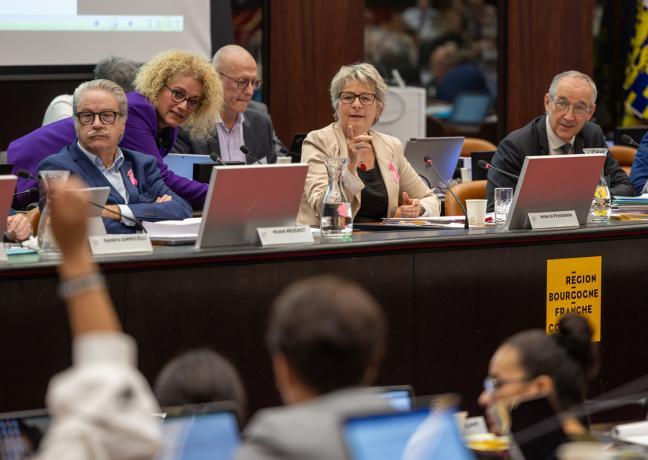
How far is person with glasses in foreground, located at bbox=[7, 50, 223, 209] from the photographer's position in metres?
4.55

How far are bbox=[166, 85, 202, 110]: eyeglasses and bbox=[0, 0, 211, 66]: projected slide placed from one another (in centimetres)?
194

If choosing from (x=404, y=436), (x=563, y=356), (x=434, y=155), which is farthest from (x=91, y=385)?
(x=434, y=155)

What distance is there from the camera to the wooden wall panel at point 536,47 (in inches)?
331

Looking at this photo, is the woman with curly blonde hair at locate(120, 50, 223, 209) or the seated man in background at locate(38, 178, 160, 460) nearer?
the seated man in background at locate(38, 178, 160, 460)

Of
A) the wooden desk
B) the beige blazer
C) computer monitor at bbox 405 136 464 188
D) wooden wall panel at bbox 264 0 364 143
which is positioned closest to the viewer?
the wooden desk

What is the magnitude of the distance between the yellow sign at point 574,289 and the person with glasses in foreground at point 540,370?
1825 millimetres

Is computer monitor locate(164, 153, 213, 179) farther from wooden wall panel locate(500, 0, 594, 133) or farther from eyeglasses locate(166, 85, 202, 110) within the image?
wooden wall panel locate(500, 0, 594, 133)

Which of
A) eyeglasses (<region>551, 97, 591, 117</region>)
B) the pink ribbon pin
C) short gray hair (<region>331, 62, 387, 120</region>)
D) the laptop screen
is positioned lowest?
the laptop screen

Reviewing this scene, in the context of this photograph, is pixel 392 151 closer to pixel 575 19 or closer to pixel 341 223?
pixel 341 223

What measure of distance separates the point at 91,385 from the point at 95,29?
5.49m

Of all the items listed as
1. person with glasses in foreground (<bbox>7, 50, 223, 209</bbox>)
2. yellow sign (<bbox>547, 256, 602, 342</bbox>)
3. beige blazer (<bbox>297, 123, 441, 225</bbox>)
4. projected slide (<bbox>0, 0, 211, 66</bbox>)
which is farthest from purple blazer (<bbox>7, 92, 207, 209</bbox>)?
projected slide (<bbox>0, 0, 211, 66</bbox>)

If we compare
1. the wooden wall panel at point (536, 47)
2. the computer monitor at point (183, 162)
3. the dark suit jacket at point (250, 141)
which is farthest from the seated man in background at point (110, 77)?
the wooden wall panel at point (536, 47)

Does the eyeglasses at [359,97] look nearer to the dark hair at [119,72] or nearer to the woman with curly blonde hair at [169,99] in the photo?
the woman with curly blonde hair at [169,99]

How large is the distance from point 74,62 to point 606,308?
11.5ft
